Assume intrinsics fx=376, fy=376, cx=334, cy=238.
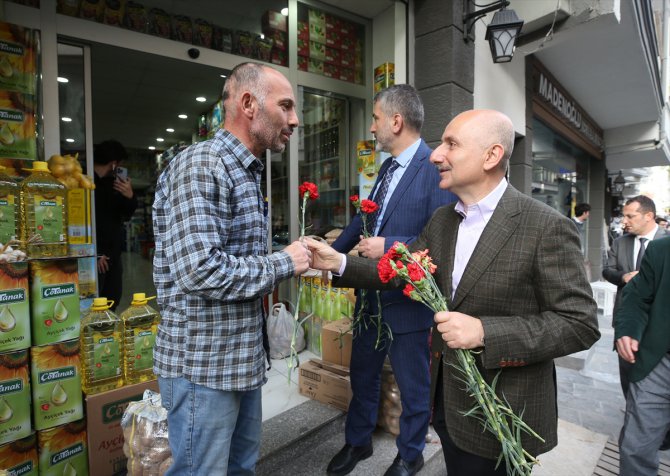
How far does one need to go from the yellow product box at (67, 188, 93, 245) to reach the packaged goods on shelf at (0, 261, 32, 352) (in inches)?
18.3

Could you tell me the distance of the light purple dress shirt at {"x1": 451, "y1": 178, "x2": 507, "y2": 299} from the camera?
1.35 metres

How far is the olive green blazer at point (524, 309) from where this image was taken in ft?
3.77

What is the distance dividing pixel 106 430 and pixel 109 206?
6.01 ft

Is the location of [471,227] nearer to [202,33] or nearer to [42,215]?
[42,215]

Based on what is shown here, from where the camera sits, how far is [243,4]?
12.3 feet

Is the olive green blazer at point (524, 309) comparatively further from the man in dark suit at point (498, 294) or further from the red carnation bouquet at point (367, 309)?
the red carnation bouquet at point (367, 309)

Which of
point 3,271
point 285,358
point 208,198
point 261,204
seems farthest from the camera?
point 285,358

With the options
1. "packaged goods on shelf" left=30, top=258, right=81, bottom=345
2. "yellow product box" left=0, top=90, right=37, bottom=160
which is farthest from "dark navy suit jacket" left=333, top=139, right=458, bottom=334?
"yellow product box" left=0, top=90, right=37, bottom=160

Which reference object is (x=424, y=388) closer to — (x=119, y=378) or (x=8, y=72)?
(x=119, y=378)

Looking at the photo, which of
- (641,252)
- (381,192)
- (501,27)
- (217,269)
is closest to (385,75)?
(501,27)

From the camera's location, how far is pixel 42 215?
193cm

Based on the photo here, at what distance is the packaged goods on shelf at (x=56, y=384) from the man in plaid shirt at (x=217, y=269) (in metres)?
0.98

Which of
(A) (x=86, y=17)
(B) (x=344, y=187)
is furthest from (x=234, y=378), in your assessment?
(B) (x=344, y=187)

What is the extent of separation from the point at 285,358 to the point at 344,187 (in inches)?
83.8
